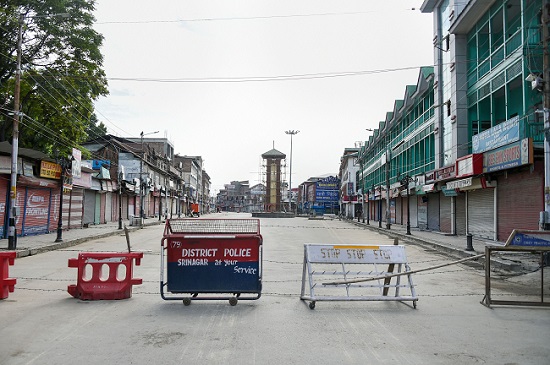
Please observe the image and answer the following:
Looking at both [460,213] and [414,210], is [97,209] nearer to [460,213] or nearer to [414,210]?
[414,210]

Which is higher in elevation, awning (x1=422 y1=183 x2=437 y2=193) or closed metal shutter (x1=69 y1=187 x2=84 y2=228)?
awning (x1=422 y1=183 x2=437 y2=193)

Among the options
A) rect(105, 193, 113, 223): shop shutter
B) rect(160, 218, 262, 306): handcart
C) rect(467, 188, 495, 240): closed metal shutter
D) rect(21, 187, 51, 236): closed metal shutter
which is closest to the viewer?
rect(160, 218, 262, 306): handcart

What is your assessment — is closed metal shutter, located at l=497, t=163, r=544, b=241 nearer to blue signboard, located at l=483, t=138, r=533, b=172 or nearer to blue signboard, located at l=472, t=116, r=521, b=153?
blue signboard, located at l=483, t=138, r=533, b=172

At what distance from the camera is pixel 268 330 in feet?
20.6

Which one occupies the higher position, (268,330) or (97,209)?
(97,209)

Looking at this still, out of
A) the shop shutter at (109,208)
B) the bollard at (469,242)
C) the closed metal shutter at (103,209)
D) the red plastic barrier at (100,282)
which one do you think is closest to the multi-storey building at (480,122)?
the bollard at (469,242)

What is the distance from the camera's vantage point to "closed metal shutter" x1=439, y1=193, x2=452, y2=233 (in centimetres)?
2975

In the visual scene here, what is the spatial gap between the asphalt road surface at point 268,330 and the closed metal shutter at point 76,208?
22362 mm

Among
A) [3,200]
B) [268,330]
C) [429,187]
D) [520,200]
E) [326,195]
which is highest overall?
[326,195]

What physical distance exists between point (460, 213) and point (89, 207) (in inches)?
1124

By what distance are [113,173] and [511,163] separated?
42.2 meters

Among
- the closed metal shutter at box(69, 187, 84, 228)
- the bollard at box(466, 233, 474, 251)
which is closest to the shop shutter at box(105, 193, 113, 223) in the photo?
the closed metal shutter at box(69, 187, 84, 228)

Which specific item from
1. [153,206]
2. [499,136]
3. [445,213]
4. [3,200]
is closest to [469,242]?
[499,136]

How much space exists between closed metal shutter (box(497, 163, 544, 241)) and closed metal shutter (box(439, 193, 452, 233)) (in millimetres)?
7874
